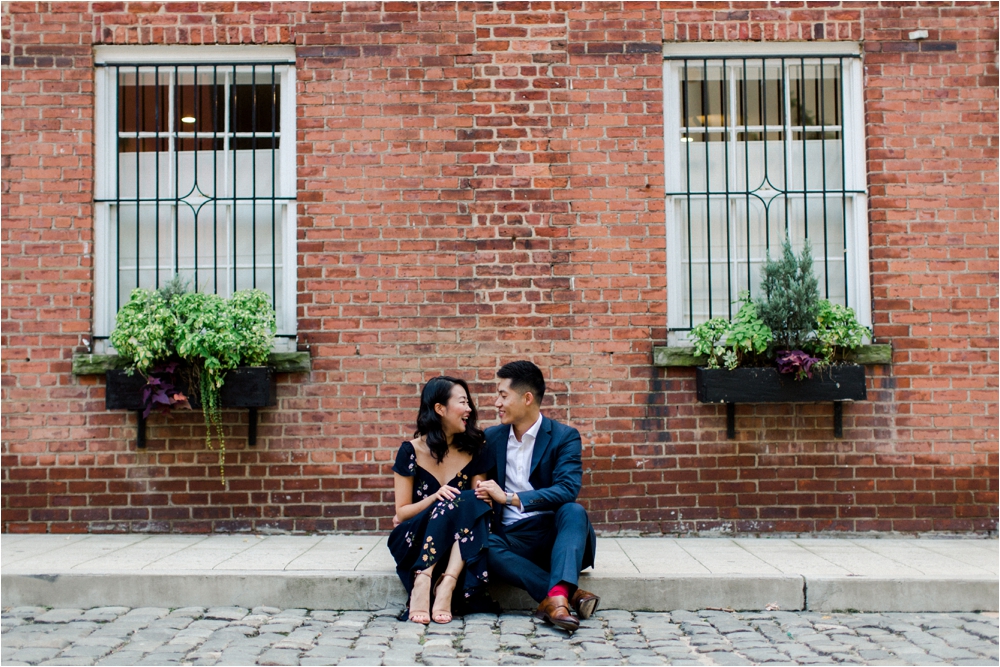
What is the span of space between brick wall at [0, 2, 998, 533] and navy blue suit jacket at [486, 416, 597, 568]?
4.13ft

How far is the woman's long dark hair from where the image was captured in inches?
193

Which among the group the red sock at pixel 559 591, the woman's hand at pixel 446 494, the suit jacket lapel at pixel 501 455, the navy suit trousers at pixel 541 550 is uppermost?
the suit jacket lapel at pixel 501 455

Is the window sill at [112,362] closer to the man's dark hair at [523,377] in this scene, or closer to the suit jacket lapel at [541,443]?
the man's dark hair at [523,377]

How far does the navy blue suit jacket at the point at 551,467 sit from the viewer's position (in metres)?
4.83

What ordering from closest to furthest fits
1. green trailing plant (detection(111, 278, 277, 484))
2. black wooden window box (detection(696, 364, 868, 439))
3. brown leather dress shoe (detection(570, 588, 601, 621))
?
brown leather dress shoe (detection(570, 588, 601, 621))
green trailing plant (detection(111, 278, 277, 484))
black wooden window box (detection(696, 364, 868, 439))

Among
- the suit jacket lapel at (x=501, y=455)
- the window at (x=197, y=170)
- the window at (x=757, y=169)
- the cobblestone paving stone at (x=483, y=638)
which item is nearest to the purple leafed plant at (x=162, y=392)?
the window at (x=197, y=170)

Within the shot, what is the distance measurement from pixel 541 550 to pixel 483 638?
0.73 metres

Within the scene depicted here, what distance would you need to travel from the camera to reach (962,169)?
6.42m

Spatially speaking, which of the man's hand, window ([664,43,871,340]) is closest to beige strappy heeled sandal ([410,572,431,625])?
the man's hand

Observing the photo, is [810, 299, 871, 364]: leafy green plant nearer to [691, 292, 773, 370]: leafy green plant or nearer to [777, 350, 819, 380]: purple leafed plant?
[777, 350, 819, 380]: purple leafed plant

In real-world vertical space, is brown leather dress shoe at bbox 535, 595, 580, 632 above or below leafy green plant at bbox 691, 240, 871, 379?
below

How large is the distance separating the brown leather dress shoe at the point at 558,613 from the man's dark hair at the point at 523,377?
1102mm

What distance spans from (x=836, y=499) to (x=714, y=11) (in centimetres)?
363

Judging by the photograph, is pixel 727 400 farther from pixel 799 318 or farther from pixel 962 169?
pixel 962 169
